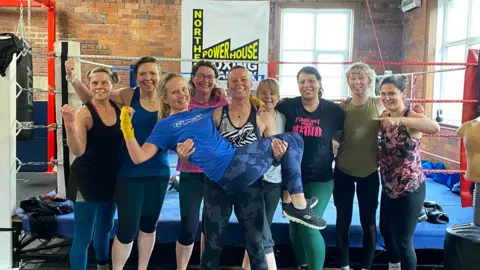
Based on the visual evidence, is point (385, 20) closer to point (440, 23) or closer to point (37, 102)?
point (440, 23)

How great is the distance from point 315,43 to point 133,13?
2801 millimetres

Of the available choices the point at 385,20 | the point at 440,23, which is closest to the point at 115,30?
the point at 385,20

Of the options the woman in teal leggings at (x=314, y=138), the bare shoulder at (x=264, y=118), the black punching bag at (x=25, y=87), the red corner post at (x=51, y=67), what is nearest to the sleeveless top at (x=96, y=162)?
the bare shoulder at (x=264, y=118)

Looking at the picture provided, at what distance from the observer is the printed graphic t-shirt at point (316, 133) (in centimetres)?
207

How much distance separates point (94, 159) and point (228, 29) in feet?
14.3

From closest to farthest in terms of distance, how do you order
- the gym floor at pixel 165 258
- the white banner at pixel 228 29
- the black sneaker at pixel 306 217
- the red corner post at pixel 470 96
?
1. the black sneaker at pixel 306 217
2. the gym floor at pixel 165 258
3. the red corner post at pixel 470 96
4. the white banner at pixel 228 29

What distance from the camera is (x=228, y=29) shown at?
6.02 m

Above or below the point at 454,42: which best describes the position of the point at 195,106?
below

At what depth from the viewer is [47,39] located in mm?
6270

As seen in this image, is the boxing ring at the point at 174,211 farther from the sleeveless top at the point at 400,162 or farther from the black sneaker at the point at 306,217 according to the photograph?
the black sneaker at the point at 306,217

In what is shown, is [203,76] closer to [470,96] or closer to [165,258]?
[165,258]

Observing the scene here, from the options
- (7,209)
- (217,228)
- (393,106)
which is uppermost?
(393,106)

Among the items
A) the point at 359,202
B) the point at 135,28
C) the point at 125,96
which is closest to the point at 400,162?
the point at 359,202

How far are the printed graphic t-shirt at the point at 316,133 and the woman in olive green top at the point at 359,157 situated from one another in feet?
0.29
